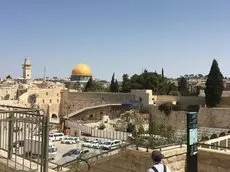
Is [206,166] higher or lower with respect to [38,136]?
lower

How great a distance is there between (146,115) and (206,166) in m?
31.2

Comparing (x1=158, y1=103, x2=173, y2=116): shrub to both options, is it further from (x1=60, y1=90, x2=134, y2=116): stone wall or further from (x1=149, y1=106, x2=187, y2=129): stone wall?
(x1=60, y1=90, x2=134, y2=116): stone wall

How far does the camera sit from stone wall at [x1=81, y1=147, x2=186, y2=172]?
713 centimetres

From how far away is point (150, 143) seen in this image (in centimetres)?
760

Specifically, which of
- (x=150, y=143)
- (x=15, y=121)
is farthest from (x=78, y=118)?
(x=15, y=121)

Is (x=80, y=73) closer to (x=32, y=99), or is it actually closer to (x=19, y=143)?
(x=32, y=99)

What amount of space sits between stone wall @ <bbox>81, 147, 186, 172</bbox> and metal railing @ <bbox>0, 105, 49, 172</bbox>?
2.87m

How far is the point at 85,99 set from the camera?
46.4 m

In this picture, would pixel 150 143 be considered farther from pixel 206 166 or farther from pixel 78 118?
pixel 78 118

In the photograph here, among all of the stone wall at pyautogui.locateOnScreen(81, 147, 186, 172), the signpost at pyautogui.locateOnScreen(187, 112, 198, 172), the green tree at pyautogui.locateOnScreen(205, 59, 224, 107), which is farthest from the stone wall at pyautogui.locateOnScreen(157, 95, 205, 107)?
the signpost at pyautogui.locateOnScreen(187, 112, 198, 172)

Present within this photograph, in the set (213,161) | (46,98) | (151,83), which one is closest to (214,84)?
(151,83)

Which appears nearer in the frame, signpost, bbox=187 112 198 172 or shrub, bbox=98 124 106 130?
signpost, bbox=187 112 198 172

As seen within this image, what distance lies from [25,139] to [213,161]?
12.6 feet

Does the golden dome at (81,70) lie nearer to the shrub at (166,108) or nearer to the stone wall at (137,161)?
A: the shrub at (166,108)
